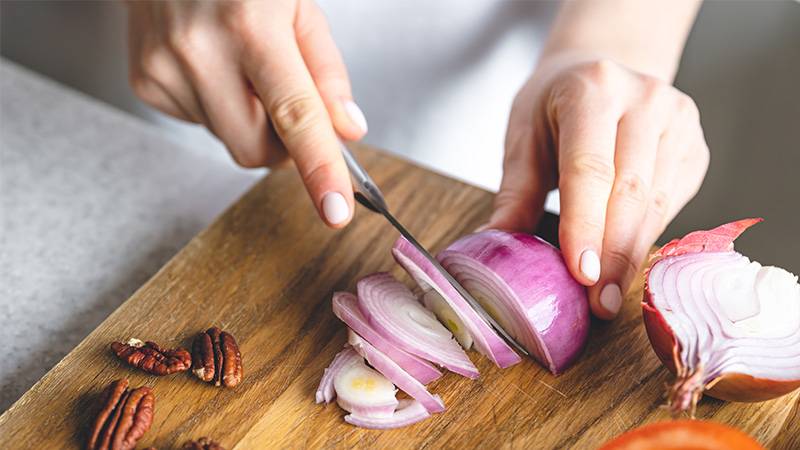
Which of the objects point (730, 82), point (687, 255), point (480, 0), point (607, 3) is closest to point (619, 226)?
point (687, 255)

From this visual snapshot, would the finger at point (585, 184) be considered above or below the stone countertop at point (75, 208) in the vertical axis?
above

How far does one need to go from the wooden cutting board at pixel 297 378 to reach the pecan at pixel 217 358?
2cm

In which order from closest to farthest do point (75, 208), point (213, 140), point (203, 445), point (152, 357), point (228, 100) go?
point (203, 445) → point (152, 357) → point (228, 100) → point (75, 208) → point (213, 140)

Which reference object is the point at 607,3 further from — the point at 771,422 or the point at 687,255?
the point at 771,422

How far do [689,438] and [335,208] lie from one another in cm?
61

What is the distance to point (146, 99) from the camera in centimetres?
151

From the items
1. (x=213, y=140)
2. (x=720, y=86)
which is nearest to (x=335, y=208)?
Answer: (x=213, y=140)

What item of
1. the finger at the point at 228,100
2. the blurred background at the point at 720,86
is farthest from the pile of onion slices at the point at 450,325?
the blurred background at the point at 720,86

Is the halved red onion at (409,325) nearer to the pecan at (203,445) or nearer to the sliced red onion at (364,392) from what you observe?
the sliced red onion at (364,392)

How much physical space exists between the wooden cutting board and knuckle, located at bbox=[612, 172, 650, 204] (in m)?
0.14

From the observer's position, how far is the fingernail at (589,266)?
116 cm

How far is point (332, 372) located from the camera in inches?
44.5

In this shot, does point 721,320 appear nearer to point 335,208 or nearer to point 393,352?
point 393,352

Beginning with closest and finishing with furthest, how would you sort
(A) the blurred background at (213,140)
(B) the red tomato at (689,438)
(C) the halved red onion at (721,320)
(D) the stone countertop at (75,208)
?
(B) the red tomato at (689,438) → (C) the halved red onion at (721,320) → (D) the stone countertop at (75,208) → (A) the blurred background at (213,140)
